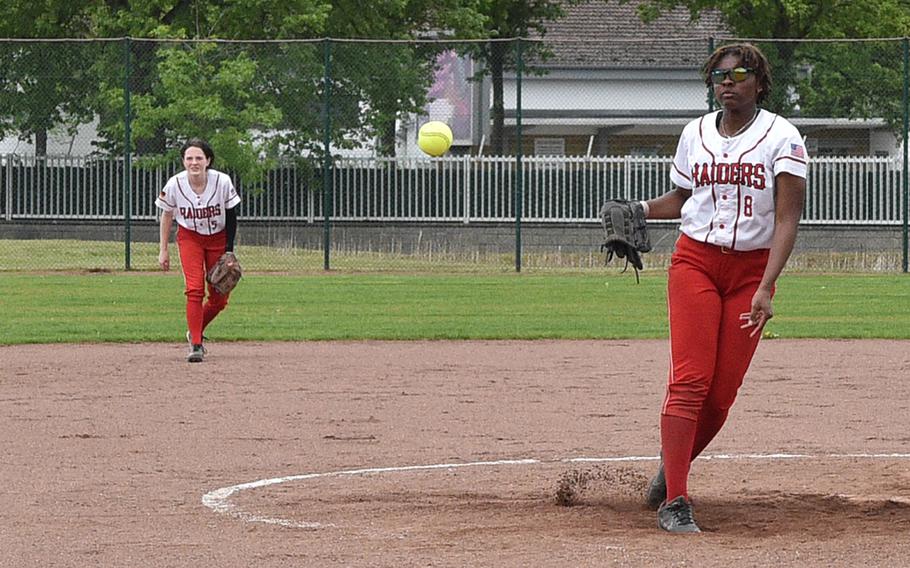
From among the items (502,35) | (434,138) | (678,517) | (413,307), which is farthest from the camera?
(502,35)

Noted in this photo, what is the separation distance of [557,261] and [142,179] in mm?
5963

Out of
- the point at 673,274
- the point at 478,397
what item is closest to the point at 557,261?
the point at 478,397

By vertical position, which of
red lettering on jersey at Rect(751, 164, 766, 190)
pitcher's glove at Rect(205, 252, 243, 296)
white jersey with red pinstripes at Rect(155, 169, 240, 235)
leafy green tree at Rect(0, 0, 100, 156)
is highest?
leafy green tree at Rect(0, 0, 100, 156)

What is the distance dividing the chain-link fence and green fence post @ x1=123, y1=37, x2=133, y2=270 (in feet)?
0.12

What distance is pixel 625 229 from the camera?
688cm

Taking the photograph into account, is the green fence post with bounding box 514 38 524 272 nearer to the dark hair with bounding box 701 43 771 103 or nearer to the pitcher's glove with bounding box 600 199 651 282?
the pitcher's glove with bounding box 600 199 651 282

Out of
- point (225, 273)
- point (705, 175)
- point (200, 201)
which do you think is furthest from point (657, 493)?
point (200, 201)

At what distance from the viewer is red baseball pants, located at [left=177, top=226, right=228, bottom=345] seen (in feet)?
42.0

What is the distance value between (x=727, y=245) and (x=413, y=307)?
11.9m

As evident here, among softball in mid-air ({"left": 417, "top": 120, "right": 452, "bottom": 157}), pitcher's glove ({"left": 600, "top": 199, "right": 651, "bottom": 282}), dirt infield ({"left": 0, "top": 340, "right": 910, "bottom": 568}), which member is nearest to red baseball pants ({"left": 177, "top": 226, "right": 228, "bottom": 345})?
dirt infield ({"left": 0, "top": 340, "right": 910, "bottom": 568})

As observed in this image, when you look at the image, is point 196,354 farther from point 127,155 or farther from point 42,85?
point 42,85

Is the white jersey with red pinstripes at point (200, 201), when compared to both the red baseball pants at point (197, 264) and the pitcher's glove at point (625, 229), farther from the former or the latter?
the pitcher's glove at point (625, 229)

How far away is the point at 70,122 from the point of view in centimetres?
2416

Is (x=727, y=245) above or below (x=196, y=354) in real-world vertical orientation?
above
